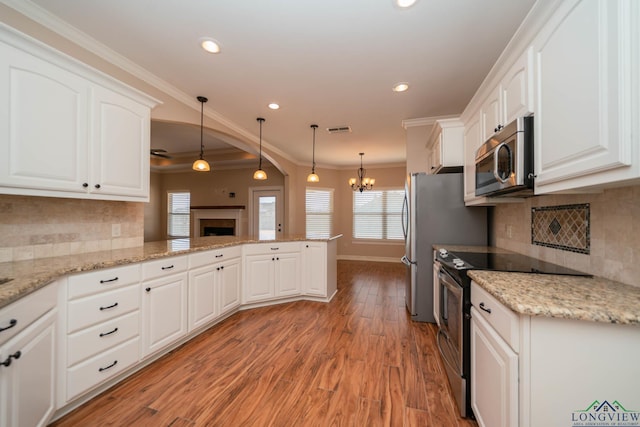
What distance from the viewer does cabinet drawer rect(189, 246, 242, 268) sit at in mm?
2459

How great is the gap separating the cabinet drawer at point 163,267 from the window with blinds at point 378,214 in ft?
18.1

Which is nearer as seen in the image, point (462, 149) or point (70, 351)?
point (70, 351)

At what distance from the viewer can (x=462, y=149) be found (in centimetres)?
289

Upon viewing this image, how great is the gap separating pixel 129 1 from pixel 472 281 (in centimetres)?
299

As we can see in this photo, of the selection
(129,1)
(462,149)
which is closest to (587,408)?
(462,149)

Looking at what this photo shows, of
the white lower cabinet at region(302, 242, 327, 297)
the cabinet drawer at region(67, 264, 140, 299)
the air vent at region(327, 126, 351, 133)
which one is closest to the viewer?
the cabinet drawer at region(67, 264, 140, 299)

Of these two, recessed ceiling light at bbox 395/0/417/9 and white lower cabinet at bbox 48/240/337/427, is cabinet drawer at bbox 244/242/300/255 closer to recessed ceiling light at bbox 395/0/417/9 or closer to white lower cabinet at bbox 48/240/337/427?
white lower cabinet at bbox 48/240/337/427

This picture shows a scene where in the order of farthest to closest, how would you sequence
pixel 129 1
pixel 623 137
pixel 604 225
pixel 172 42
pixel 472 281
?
pixel 172 42 → pixel 129 1 → pixel 472 281 → pixel 604 225 → pixel 623 137

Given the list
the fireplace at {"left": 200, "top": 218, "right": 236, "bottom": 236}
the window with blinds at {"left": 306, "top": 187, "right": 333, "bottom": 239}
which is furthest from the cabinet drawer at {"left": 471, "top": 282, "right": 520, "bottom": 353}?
the fireplace at {"left": 200, "top": 218, "right": 236, "bottom": 236}

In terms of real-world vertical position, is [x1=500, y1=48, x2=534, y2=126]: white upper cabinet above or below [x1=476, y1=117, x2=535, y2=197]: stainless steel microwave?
above

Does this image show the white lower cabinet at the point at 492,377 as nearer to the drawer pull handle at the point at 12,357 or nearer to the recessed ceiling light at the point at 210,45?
the drawer pull handle at the point at 12,357

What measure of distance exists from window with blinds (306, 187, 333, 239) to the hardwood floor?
4232 mm

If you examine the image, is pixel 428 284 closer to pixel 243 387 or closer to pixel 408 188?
pixel 408 188

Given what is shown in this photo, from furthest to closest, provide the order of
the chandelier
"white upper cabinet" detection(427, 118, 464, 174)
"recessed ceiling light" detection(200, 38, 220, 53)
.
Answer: the chandelier, "white upper cabinet" detection(427, 118, 464, 174), "recessed ceiling light" detection(200, 38, 220, 53)
